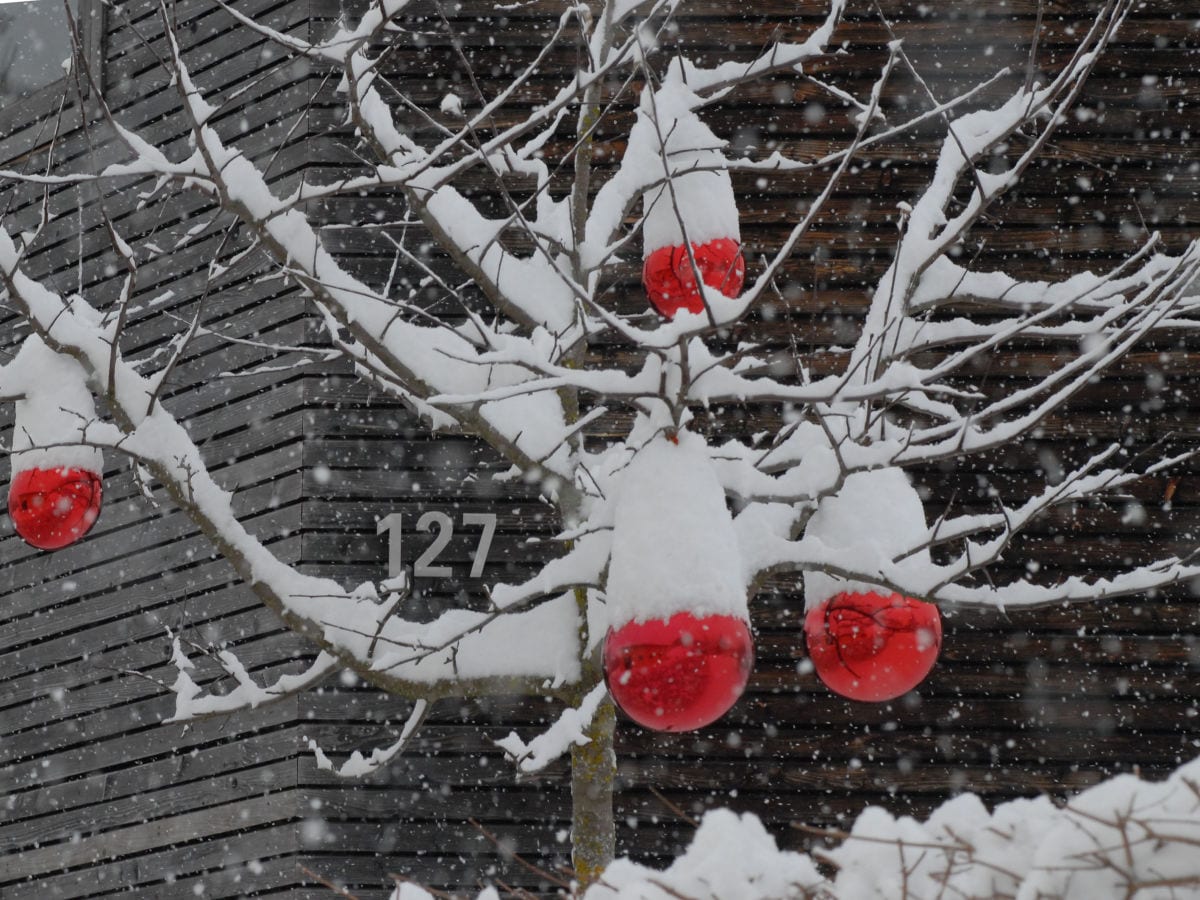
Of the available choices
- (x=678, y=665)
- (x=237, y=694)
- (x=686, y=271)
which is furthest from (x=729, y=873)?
(x=237, y=694)

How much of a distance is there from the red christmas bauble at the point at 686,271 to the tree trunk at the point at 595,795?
1112 millimetres

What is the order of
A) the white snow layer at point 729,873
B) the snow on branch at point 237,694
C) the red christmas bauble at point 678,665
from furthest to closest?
the snow on branch at point 237,694 < the red christmas bauble at point 678,665 < the white snow layer at point 729,873

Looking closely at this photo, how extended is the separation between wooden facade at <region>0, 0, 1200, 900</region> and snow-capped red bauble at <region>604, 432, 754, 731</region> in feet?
9.58

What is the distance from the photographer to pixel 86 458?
3521mm

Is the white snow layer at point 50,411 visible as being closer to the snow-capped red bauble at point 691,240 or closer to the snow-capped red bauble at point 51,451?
the snow-capped red bauble at point 51,451

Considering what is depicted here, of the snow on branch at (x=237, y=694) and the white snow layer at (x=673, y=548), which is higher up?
the snow on branch at (x=237, y=694)

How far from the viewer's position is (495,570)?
19.0 feet

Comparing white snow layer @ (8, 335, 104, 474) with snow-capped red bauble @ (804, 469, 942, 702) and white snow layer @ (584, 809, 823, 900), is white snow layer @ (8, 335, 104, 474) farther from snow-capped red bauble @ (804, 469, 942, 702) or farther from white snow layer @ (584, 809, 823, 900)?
white snow layer @ (584, 809, 823, 900)

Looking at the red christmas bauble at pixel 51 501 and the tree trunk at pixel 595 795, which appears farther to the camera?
the tree trunk at pixel 595 795

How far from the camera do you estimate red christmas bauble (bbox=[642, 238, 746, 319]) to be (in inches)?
126

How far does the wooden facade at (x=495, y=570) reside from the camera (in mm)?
5535

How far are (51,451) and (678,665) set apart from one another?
2.01 m

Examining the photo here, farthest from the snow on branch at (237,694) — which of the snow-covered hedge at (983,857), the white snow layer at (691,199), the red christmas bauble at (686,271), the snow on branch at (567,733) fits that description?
the snow-covered hedge at (983,857)

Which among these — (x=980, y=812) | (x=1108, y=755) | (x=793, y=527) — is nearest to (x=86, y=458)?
(x=793, y=527)
